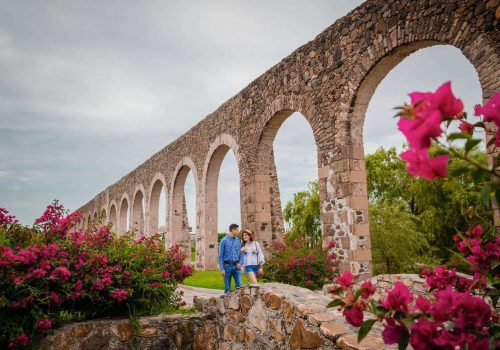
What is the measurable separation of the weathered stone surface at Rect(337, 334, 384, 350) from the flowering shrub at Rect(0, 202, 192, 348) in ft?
7.12

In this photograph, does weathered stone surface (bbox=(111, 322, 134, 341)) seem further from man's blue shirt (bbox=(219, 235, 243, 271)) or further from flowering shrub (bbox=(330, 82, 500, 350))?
flowering shrub (bbox=(330, 82, 500, 350))

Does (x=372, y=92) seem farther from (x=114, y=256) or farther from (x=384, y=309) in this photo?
(x=384, y=309)

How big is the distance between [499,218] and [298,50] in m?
5.58

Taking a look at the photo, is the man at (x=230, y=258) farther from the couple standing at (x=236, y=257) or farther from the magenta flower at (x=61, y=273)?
the magenta flower at (x=61, y=273)

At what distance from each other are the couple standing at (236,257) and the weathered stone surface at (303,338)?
140 inches

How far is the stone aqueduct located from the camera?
17.4ft

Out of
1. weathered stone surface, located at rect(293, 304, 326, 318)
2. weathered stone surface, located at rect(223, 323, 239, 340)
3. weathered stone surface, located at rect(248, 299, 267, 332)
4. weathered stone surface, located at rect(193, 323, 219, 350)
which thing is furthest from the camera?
weathered stone surface, located at rect(193, 323, 219, 350)

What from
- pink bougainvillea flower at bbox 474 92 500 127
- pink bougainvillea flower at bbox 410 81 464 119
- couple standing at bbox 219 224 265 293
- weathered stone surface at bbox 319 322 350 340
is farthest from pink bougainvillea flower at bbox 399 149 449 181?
couple standing at bbox 219 224 265 293

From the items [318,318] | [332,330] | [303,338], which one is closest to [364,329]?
[332,330]

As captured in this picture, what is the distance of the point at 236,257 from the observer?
21.4ft

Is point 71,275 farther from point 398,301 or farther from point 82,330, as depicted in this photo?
point 398,301

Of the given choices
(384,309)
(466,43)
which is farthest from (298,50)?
(384,309)

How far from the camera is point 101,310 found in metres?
3.96

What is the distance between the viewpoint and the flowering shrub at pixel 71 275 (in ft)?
10.7
